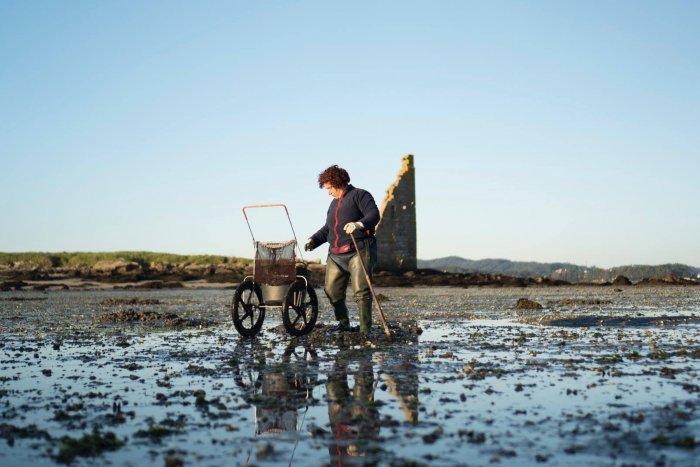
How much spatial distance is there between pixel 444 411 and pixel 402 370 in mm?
2086

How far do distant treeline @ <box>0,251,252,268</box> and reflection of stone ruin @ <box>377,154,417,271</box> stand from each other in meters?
13.6

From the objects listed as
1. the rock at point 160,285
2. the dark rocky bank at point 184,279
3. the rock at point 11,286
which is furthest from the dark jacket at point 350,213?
the rock at point 160,285

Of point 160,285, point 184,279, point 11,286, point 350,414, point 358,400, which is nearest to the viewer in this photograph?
point 350,414

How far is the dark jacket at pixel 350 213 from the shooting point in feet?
34.3

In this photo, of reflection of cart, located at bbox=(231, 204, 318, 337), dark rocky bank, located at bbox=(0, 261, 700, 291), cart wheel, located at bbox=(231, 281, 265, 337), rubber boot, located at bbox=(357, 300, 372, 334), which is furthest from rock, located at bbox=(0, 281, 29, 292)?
rubber boot, located at bbox=(357, 300, 372, 334)

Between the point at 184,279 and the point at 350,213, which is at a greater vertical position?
the point at 350,213

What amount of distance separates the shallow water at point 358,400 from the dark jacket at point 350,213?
159 cm

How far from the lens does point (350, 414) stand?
5.05 m

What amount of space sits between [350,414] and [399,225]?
50.1 m

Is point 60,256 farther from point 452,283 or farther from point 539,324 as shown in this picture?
point 539,324

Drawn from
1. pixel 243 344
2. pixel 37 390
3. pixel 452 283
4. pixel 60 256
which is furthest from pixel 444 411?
pixel 60 256

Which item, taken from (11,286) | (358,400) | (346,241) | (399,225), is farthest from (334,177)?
(399,225)

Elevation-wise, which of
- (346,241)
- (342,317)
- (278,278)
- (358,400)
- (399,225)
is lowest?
(358,400)

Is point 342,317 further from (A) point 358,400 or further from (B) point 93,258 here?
(B) point 93,258
